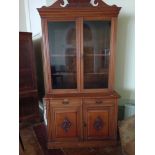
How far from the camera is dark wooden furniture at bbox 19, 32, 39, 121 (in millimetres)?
2512

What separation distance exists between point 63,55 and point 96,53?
15.9 inches

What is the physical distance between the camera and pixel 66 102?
6.50 ft

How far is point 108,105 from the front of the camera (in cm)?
202

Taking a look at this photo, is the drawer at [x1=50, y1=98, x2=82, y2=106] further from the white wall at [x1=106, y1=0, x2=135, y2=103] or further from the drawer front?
the white wall at [x1=106, y1=0, x2=135, y2=103]

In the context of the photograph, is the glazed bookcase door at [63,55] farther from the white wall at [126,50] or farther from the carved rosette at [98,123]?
the white wall at [126,50]

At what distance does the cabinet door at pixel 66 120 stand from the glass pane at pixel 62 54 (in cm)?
21

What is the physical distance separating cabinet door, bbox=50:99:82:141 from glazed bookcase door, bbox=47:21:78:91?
0.63ft

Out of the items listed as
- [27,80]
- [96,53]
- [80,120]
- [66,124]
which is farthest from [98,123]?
[27,80]

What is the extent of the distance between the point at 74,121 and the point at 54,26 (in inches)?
44.8

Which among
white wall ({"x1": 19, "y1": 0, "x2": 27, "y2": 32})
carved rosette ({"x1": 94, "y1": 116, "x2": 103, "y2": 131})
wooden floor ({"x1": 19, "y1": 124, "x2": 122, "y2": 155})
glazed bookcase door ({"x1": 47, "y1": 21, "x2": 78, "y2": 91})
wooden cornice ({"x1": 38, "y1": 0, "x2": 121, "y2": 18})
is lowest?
wooden floor ({"x1": 19, "y1": 124, "x2": 122, "y2": 155})

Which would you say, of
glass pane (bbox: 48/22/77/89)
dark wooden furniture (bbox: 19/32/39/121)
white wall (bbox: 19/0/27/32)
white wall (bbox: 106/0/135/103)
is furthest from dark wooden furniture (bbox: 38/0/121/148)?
white wall (bbox: 19/0/27/32)

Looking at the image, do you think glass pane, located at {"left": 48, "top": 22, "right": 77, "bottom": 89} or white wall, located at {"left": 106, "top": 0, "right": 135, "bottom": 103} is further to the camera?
white wall, located at {"left": 106, "top": 0, "right": 135, "bottom": 103}

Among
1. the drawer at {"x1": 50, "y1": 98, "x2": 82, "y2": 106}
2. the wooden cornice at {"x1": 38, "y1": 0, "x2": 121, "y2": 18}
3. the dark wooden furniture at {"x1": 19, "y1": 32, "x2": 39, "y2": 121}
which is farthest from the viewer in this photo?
the dark wooden furniture at {"x1": 19, "y1": 32, "x2": 39, "y2": 121}

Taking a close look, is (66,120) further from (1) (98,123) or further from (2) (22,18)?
(2) (22,18)
